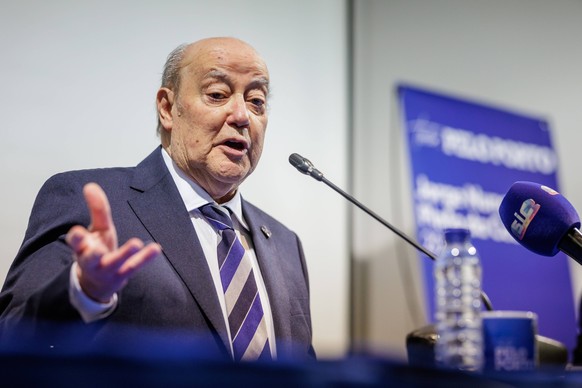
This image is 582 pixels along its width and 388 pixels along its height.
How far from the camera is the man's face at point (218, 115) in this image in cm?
222

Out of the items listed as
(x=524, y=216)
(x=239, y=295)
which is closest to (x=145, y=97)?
(x=239, y=295)

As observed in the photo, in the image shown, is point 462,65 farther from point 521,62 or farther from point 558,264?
point 558,264

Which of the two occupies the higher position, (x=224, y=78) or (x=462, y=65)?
(x=462, y=65)

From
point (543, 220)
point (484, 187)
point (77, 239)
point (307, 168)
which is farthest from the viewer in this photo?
point (484, 187)

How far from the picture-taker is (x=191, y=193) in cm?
219

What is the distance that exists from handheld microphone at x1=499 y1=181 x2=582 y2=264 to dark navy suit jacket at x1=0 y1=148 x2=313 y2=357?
0.58 m

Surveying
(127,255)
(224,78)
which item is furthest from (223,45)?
(127,255)

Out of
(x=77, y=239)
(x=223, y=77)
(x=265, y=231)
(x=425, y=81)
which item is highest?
(x=425, y=81)

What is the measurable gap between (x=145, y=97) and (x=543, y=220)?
1.57m

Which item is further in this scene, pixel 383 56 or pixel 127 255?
pixel 383 56

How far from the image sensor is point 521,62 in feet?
13.8

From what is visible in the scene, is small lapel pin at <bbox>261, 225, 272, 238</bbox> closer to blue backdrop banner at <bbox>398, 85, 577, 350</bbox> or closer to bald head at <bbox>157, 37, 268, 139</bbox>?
bald head at <bbox>157, 37, 268, 139</bbox>

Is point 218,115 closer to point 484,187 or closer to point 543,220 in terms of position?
point 543,220

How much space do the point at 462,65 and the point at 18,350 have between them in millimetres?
3562
